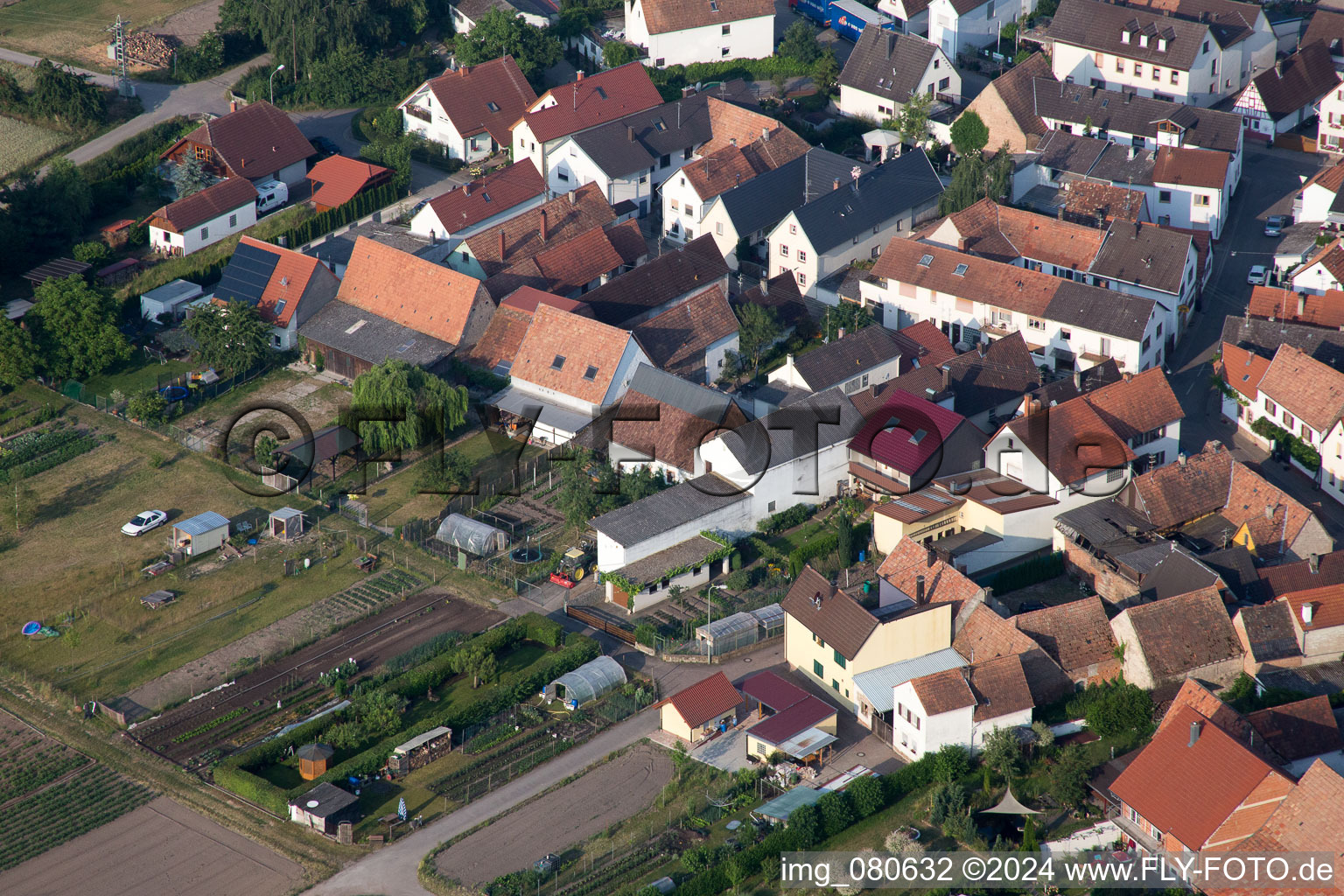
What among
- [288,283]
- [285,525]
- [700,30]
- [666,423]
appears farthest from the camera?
[700,30]

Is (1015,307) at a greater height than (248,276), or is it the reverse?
(1015,307)

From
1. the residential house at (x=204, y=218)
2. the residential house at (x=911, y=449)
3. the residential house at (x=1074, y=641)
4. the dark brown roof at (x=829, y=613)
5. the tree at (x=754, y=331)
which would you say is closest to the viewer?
the dark brown roof at (x=829, y=613)

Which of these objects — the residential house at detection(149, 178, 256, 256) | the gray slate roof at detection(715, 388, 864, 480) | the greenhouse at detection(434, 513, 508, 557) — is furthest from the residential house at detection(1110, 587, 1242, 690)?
the residential house at detection(149, 178, 256, 256)

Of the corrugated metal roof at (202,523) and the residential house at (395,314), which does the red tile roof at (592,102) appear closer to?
the residential house at (395,314)

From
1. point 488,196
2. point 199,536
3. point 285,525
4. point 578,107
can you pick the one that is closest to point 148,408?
point 199,536

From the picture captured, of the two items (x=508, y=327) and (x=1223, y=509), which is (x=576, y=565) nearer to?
(x=508, y=327)

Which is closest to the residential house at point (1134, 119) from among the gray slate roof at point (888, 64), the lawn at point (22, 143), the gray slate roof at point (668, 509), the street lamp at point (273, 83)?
the gray slate roof at point (888, 64)

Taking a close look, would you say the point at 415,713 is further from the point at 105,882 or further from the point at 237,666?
the point at 105,882
